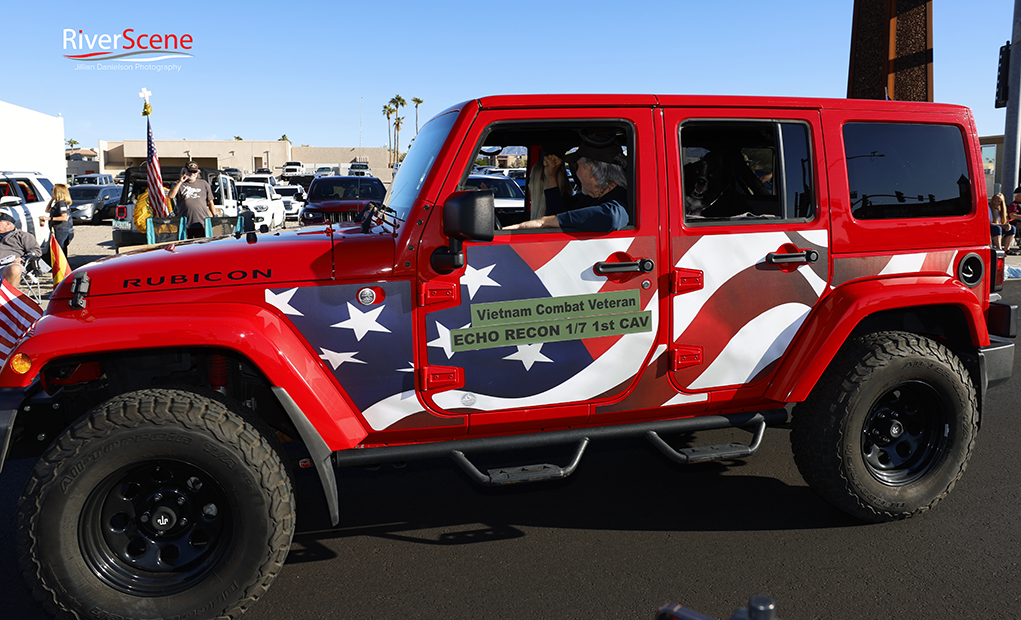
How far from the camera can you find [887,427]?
3.90 meters

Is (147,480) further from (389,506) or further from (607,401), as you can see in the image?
(607,401)

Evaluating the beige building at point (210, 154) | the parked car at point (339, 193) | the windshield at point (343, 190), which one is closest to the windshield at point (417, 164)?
the parked car at point (339, 193)

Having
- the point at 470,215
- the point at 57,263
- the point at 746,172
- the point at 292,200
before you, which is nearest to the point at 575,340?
the point at 470,215

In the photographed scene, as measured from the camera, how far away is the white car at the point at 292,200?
1096 inches

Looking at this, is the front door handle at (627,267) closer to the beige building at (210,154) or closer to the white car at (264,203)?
the white car at (264,203)

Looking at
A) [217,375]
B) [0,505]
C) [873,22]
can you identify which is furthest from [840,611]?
[873,22]

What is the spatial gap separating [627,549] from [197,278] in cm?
230

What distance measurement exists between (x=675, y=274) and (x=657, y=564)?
1331mm

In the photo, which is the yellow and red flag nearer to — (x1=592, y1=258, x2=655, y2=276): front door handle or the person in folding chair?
the person in folding chair

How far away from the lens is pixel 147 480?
3033 mm

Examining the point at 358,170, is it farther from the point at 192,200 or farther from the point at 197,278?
the point at 197,278

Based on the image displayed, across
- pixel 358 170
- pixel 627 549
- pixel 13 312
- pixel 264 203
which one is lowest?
pixel 627 549

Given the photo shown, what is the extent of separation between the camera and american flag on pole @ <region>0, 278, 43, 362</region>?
182 inches

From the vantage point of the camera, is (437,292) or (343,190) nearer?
(437,292)
